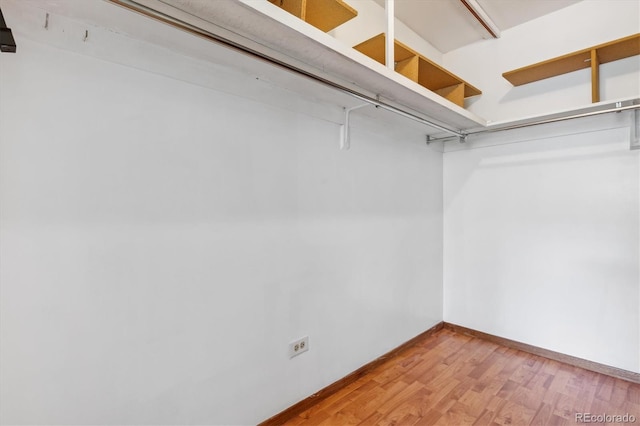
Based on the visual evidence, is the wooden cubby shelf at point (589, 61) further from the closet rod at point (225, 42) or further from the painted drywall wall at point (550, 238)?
the closet rod at point (225, 42)

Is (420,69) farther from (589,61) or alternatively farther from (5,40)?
(5,40)

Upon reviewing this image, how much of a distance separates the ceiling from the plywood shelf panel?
1.84 ft

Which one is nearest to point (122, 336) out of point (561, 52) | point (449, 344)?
point (449, 344)

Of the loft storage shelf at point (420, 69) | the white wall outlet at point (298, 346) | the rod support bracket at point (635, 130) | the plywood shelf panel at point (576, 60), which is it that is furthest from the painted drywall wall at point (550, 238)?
the white wall outlet at point (298, 346)

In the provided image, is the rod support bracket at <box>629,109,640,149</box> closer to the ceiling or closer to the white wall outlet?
→ the ceiling

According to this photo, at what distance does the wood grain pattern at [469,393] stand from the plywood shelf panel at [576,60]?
255cm

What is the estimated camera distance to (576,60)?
2.46 metres

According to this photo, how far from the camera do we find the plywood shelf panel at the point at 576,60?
2.22 m

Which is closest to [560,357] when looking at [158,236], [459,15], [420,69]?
[420,69]

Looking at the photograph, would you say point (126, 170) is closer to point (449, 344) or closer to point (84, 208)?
point (84, 208)

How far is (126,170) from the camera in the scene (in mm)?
1368

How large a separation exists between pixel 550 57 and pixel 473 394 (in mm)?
2958

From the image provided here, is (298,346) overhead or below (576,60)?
below

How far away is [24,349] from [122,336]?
0.32 metres
